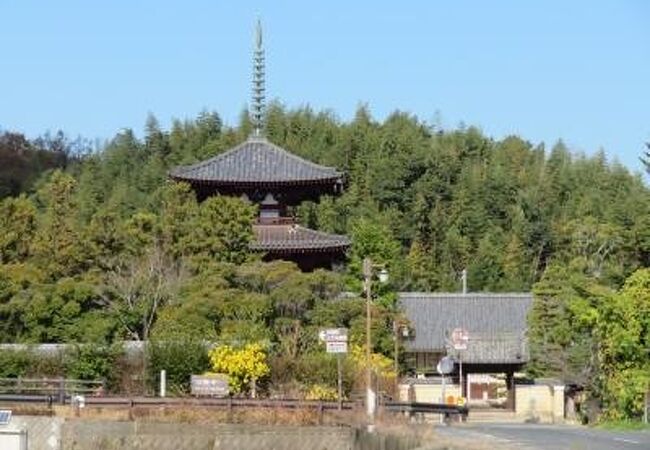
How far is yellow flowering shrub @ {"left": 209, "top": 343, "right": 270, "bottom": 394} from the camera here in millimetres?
36938

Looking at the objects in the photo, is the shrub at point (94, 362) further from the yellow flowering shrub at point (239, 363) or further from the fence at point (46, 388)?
the yellow flowering shrub at point (239, 363)

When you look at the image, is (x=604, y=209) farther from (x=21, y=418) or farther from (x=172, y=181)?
(x=21, y=418)

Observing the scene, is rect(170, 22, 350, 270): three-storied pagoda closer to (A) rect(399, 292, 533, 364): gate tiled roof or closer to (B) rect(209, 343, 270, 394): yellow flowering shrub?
(A) rect(399, 292, 533, 364): gate tiled roof

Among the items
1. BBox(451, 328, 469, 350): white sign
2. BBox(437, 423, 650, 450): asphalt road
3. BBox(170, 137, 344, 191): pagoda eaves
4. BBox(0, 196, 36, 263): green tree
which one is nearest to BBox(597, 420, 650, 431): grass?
BBox(437, 423, 650, 450): asphalt road

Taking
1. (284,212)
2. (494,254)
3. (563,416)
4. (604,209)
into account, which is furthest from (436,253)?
(563,416)

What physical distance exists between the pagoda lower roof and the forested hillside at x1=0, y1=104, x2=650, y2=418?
1.13m

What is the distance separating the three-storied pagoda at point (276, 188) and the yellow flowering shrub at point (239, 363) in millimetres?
10317

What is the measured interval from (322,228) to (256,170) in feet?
90.3

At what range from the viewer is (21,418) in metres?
31.7

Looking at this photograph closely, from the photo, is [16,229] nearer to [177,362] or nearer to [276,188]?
[276,188]

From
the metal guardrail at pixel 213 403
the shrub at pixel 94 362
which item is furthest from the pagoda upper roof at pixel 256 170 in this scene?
the metal guardrail at pixel 213 403

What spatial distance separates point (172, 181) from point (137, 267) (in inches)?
342

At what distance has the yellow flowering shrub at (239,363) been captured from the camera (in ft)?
121

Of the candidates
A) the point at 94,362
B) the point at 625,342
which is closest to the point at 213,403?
the point at 94,362
